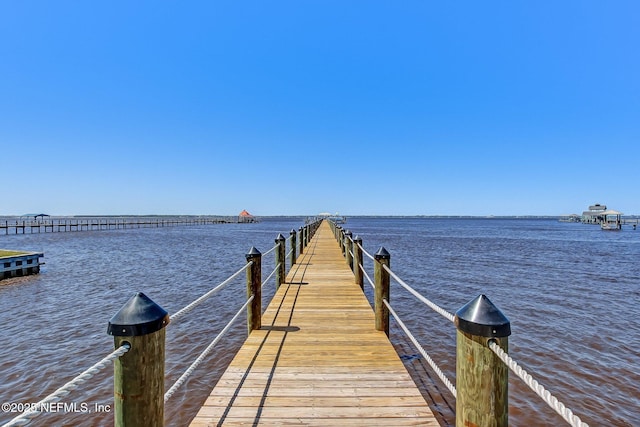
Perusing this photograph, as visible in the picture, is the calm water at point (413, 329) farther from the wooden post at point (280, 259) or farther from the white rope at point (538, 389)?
the white rope at point (538, 389)

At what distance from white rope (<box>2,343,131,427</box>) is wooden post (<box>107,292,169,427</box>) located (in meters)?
0.07

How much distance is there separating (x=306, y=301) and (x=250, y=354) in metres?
2.93

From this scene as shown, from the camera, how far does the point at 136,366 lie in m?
1.93

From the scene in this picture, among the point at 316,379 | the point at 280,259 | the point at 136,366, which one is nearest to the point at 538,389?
the point at 136,366

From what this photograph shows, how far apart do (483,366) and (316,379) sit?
2.41m

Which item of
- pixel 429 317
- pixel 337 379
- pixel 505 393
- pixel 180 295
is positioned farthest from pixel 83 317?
pixel 505 393

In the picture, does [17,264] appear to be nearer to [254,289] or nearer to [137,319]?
[254,289]

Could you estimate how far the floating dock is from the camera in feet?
50.0

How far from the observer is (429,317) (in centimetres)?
977

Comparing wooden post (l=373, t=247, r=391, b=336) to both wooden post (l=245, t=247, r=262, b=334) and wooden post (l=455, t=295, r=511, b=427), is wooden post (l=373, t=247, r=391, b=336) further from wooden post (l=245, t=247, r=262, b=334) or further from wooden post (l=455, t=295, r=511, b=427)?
wooden post (l=455, t=295, r=511, b=427)

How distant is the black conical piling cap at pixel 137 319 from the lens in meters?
1.91

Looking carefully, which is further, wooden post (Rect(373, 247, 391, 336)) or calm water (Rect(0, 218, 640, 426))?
calm water (Rect(0, 218, 640, 426))

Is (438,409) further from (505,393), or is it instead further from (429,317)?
(429,317)

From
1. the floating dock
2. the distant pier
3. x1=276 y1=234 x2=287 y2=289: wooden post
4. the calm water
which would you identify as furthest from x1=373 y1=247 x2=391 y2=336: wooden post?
the distant pier
